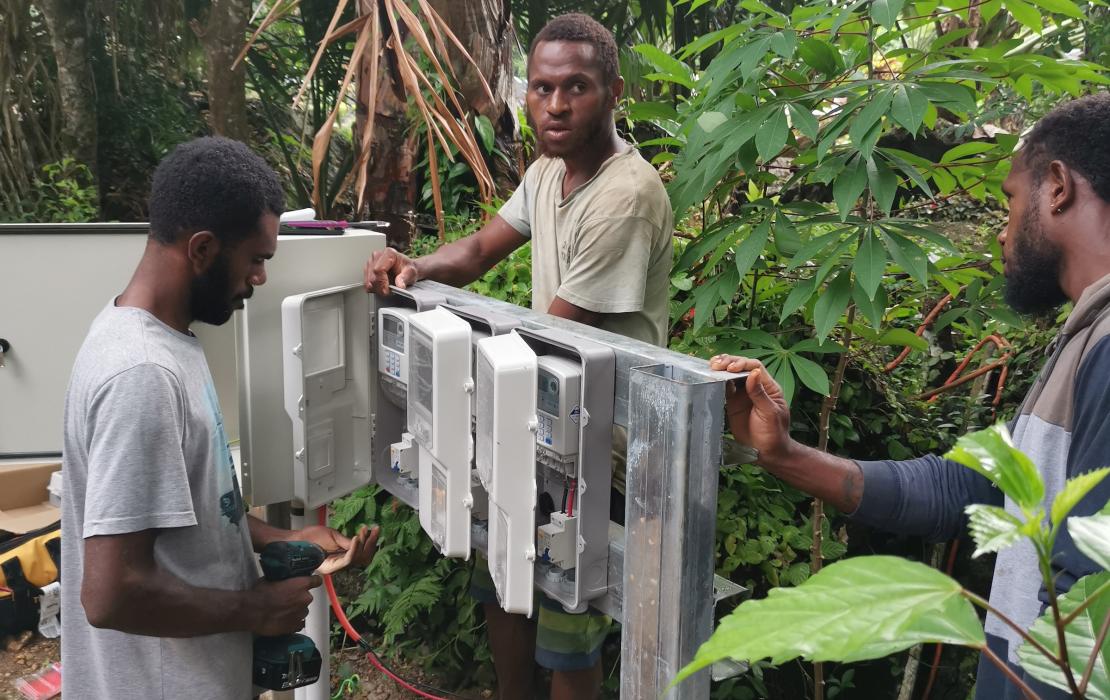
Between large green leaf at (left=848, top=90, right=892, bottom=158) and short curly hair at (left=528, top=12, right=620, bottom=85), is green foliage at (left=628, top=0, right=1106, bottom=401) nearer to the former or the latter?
large green leaf at (left=848, top=90, right=892, bottom=158)

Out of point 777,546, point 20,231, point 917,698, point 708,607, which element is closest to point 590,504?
point 708,607

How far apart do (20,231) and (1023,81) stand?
270 centimetres

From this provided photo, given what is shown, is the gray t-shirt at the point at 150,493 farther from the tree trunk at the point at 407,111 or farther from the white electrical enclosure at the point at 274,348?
the tree trunk at the point at 407,111

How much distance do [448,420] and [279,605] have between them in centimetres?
52

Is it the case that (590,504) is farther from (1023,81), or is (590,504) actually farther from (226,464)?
(1023,81)

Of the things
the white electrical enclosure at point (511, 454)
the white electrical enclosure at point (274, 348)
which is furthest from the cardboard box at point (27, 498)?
the white electrical enclosure at point (511, 454)

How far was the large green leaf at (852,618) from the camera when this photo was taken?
475 mm

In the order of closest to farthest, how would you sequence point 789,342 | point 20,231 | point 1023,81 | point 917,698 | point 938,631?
point 938,631
point 1023,81
point 20,231
point 789,342
point 917,698

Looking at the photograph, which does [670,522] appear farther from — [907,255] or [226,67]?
[226,67]

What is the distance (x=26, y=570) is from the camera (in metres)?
3.47

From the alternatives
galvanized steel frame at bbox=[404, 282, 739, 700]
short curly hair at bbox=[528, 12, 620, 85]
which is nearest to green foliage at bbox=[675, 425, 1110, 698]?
galvanized steel frame at bbox=[404, 282, 739, 700]

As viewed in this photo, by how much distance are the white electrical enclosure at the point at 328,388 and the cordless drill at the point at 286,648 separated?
0.28 m

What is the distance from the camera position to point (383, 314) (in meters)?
2.04

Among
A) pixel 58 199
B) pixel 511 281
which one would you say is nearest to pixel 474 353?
pixel 511 281
